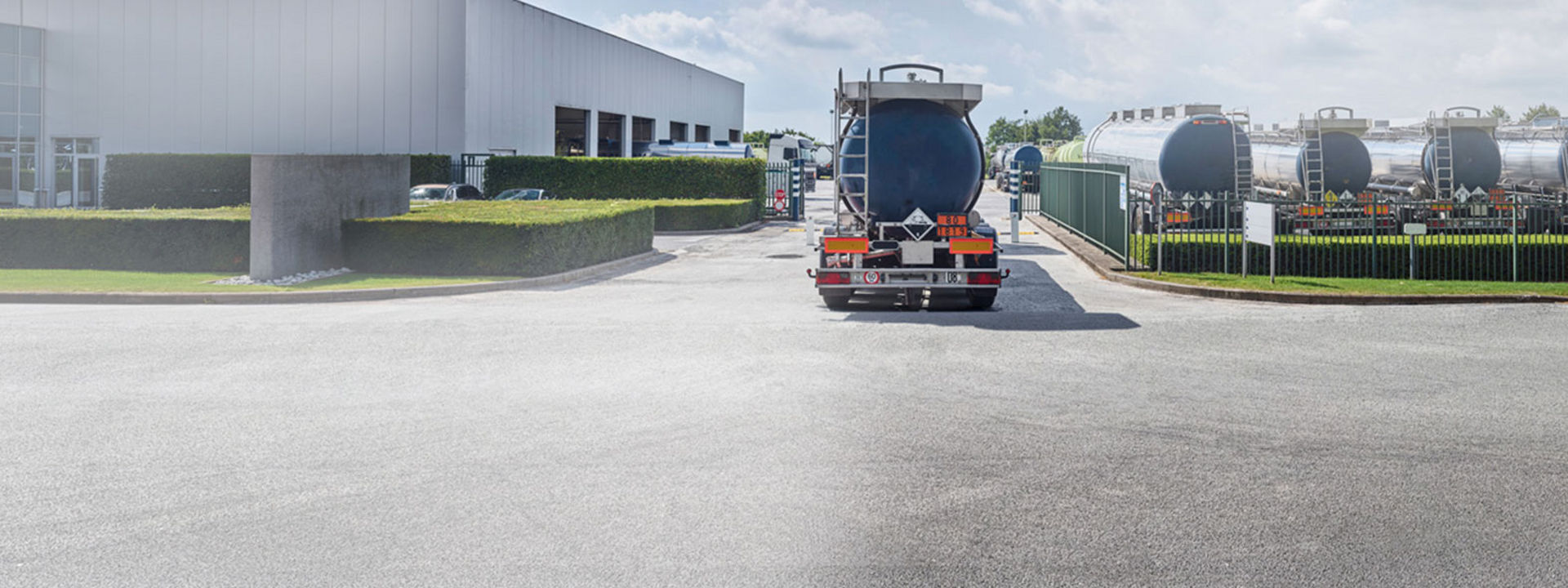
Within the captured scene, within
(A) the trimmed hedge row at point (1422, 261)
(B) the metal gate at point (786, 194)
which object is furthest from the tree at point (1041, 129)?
(A) the trimmed hedge row at point (1422, 261)

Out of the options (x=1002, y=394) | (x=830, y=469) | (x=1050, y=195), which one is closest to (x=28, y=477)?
(x=830, y=469)

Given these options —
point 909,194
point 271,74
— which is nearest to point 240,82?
point 271,74

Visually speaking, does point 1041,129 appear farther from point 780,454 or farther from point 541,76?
point 780,454

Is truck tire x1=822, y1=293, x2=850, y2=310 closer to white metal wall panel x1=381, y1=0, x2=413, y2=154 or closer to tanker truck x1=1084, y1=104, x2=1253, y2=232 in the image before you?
tanker truck x1=1084, y1=104, x2=1253, y2=232

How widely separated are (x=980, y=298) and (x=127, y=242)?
1418 cm

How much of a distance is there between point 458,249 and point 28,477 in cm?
1419

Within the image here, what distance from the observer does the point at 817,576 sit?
5863mm

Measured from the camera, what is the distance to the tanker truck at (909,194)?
16.8 m

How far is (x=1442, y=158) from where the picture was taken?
103ft

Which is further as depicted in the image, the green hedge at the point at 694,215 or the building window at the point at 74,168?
the building window at the point at 74,168

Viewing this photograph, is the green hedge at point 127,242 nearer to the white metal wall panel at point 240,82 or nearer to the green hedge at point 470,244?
the green hedge at point 470,244

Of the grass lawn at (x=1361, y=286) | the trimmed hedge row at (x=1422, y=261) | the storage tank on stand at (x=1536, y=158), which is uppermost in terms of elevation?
the storage tank on stand at (x=1536, y=158)

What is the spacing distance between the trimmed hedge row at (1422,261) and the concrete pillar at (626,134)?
47269 millimetres

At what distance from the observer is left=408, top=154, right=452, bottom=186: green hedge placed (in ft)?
142
